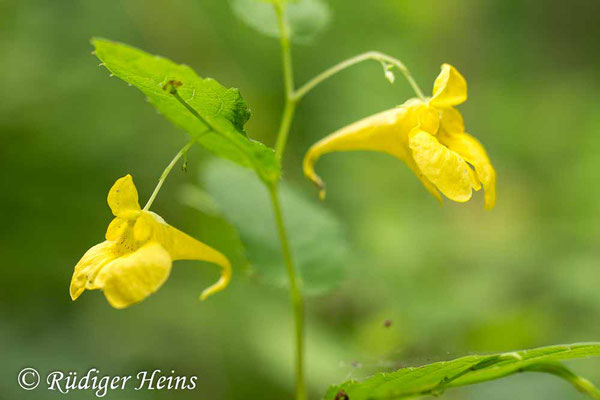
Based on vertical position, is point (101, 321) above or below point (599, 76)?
below

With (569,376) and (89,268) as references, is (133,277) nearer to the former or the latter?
(89,268)

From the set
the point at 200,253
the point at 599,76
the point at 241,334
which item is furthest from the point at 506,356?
the point at 599,76

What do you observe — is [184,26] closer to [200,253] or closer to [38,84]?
[38,84]

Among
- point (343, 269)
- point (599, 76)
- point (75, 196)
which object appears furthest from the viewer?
point (599, 76)

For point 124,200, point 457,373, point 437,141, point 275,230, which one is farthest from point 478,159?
point 275,230

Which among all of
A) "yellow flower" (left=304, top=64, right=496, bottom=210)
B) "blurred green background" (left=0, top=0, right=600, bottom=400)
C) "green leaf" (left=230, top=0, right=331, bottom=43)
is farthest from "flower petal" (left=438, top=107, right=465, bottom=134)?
"blurred green background" (left=0, top=0, right=600, bottom=400)

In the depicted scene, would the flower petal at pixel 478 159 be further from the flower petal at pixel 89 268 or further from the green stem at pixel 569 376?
the flower petal at pixel 89 268

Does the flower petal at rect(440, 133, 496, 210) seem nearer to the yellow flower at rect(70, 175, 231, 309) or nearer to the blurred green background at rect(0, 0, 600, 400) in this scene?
the yellow flower at rect(70, 175, 231, 309)
